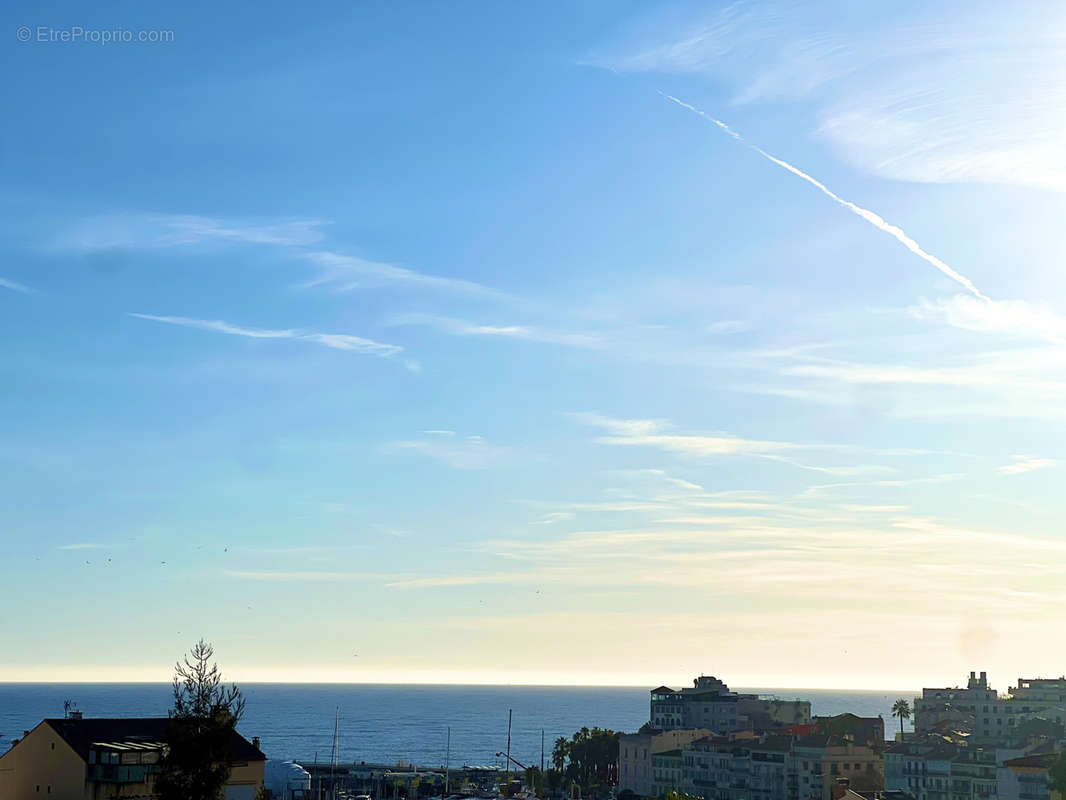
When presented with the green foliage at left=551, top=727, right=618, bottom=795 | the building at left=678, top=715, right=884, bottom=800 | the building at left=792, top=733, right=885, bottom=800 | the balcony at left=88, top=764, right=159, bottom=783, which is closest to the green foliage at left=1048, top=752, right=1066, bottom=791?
the building at left=678, top=715, right=884, bottom=800

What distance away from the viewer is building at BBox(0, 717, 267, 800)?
78.8 metres

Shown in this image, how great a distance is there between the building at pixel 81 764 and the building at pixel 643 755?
94.1m

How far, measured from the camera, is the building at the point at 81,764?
259 ft

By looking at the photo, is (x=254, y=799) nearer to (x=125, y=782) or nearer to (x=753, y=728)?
(x=125, y=782)

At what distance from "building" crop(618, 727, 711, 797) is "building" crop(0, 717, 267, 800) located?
309 feet

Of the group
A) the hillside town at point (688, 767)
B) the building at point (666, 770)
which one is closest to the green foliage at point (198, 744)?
the hillside town at point (688, 767)

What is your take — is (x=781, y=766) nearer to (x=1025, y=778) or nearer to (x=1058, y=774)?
(x=1025, y=778)

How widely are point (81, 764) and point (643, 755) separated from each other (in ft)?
338

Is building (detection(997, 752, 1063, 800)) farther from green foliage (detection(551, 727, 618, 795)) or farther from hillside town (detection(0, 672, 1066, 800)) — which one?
green foliage (detection(551, 727, 618, 795))

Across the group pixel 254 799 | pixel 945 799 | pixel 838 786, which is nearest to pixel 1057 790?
pixel 838 786

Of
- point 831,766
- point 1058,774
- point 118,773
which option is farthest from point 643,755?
point 118,773

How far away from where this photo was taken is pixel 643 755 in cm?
16975

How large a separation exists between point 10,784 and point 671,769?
10207 cm

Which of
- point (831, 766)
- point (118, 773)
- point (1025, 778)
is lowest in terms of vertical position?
point (831, 766)
